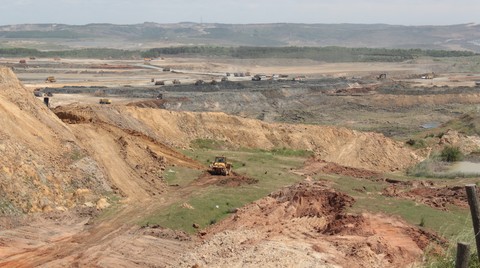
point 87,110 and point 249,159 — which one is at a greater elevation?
point 87,110

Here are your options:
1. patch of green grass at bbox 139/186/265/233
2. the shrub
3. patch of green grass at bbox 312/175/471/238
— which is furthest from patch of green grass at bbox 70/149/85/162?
the shrub

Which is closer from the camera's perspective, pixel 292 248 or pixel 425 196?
pixel 292 248

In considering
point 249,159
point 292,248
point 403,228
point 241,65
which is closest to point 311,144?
point 249,159

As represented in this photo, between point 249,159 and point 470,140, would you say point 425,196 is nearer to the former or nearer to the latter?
point 249,159

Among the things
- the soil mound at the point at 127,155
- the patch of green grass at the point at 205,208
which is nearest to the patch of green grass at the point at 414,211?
the patch of green grass at the point at 205,208

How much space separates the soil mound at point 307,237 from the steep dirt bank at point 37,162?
7.62 meters

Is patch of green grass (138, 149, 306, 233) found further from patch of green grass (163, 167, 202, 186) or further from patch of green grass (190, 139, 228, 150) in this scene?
patch of green grass (190, 139, 228, 150)

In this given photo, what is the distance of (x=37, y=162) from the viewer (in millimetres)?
29672

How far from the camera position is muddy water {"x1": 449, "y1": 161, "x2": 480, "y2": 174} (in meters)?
45.0

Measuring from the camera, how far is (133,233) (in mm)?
25453

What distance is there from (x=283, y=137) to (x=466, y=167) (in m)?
15.0

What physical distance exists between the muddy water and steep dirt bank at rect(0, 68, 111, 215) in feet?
89.6

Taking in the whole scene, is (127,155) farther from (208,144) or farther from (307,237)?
(307,237)

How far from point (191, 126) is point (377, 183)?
18.4 m
